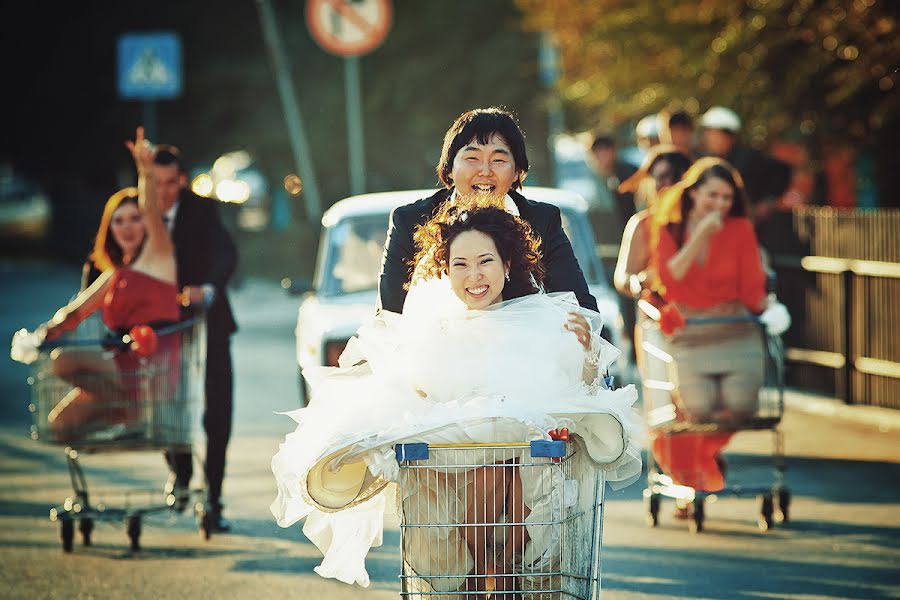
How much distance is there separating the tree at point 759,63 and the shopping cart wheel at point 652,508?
5568 millimetres

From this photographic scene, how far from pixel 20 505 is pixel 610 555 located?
384 centimetres

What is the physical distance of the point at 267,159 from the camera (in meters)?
32.9

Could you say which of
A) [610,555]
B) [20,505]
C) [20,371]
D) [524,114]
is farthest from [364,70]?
[610,555]

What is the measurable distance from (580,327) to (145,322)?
4.23 meters

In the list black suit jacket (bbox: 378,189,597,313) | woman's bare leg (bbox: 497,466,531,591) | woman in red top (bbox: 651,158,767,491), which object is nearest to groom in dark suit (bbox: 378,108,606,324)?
black suit jacket (bbox: 378,189,597,313)

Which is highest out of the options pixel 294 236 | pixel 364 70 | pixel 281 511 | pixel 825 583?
pixel 364 70

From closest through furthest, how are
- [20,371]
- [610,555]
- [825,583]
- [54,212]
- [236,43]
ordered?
[825,583]
[610,555]
[20,371]
[236,43]
[54,212]

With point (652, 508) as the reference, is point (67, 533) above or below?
below

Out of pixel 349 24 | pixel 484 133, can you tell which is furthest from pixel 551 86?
Result: pixel 484 133

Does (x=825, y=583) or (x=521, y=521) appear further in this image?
(x=825, y=583)

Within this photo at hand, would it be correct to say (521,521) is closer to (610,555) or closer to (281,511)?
(281,511)

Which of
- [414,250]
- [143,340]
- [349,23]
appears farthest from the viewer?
[349,23]

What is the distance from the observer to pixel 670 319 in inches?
331

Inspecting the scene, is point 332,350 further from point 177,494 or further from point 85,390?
point 85,390
